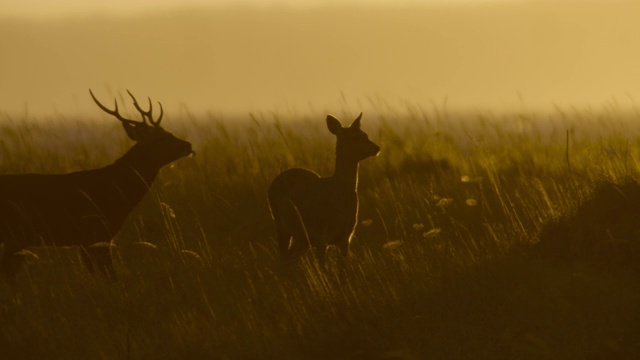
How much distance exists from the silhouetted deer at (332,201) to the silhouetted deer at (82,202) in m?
0.97

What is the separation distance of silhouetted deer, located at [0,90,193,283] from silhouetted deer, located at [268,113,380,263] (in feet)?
3.18

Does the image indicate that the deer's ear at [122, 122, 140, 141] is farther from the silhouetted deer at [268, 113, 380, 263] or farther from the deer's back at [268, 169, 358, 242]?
the silhouetted deer at [268, 113, 380, 263]

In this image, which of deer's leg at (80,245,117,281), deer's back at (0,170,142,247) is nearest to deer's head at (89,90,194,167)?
deer's back at (0,170,142,247)

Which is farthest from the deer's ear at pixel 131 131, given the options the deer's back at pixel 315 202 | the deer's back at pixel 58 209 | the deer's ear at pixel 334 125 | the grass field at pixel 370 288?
the deer's ear at pixel 334 125

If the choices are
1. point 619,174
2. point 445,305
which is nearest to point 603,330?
point 445,305

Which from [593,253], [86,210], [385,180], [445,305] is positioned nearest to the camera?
[445,305]

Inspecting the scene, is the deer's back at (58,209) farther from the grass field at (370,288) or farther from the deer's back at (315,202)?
the deer's back at (315,202)

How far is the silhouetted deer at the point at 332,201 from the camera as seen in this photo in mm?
7965

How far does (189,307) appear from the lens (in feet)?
24.6

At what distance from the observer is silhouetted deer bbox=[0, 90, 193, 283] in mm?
8211

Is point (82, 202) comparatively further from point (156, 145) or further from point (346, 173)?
point (346, 173)

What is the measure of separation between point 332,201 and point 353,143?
40cm

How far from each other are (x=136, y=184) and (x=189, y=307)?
1.43m

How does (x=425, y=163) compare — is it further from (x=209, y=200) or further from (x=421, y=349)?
(x=421, y=349)
